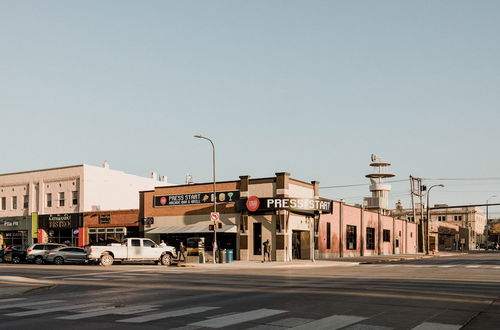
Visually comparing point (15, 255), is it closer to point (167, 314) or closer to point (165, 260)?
point (165, 260)

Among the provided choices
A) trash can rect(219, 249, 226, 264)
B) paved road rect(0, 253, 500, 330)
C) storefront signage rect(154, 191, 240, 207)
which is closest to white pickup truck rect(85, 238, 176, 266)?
trash can rect(219, 249, 226, 264)

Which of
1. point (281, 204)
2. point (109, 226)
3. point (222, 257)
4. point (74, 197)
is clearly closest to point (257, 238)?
point (281, 204)

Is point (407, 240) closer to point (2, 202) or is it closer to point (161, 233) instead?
point (161, 233)

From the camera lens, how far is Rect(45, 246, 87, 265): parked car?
4238 cm

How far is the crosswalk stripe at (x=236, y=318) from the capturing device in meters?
11.2

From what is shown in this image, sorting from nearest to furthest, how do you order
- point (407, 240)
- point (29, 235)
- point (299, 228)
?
point (299, 228) < point (29, 235) < point (407, 240)

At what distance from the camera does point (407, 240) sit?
88875 millimetres

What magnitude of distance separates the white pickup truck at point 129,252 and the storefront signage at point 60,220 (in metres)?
20.2

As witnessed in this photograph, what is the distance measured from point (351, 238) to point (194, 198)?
2022cm

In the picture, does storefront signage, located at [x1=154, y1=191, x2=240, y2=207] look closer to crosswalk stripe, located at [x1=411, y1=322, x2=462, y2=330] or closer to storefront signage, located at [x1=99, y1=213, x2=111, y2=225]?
storefront signage, located at [x1=99, y1=213, x2=111, y2=225]

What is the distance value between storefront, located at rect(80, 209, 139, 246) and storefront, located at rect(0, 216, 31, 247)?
27.3 feet

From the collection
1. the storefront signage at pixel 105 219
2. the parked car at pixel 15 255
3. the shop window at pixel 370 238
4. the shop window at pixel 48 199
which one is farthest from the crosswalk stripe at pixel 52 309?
the shop window at pixel 370 238

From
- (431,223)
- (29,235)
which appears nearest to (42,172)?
(29,235)

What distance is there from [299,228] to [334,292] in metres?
30.7
